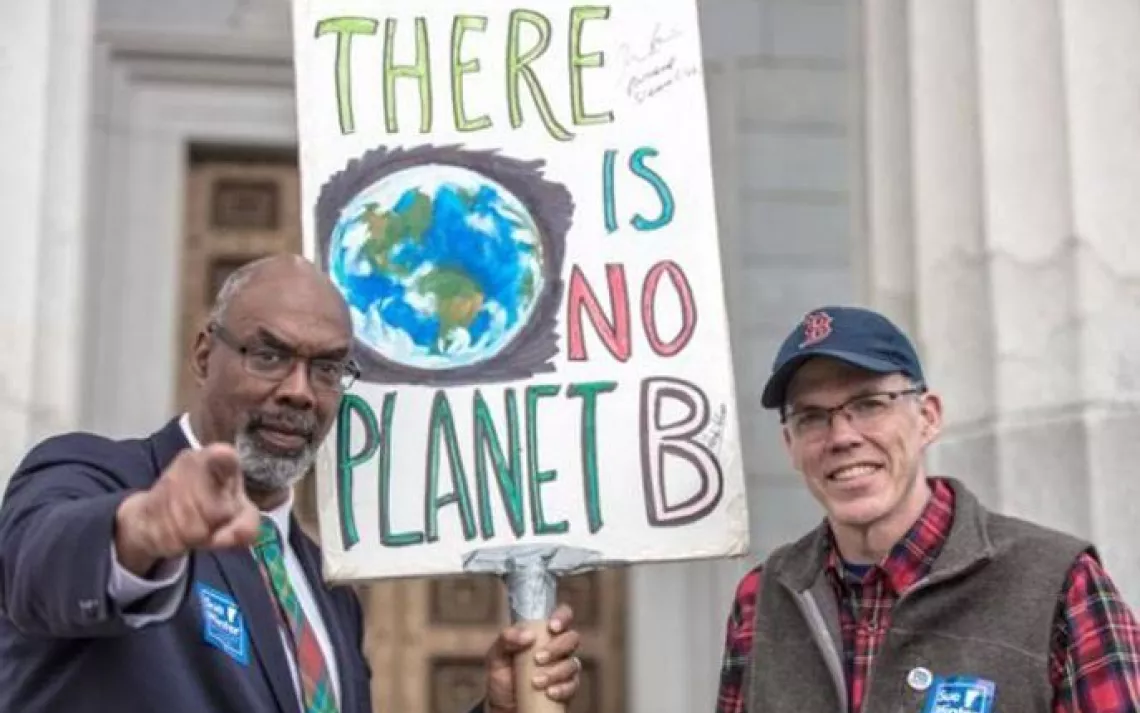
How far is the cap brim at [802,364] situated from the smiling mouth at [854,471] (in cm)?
15

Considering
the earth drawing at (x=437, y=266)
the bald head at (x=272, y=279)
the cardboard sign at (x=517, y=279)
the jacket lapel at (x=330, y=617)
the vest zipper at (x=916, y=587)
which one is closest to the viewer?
the vest zipper at (x=916, y=587)

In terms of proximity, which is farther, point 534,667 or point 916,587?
point 534,667

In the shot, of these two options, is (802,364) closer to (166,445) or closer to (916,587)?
(916,587)

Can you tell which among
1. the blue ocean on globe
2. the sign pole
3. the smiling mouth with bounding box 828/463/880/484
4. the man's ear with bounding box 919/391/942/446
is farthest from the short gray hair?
the man's ear with bounding box 919/391/942/446

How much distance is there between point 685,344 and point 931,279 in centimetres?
112

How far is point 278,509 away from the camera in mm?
2836

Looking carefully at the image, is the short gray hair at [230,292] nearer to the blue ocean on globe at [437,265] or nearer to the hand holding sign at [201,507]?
the blue ocean on globe at [437,265]

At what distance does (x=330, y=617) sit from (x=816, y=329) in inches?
37.4

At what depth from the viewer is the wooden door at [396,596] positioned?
5387 mm

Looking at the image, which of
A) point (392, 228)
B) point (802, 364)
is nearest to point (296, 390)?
point (392, 228)

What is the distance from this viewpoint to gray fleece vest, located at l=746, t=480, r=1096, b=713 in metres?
2.55

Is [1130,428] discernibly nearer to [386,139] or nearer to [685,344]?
[685,344]
